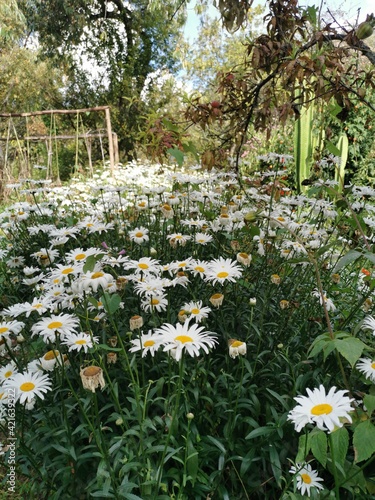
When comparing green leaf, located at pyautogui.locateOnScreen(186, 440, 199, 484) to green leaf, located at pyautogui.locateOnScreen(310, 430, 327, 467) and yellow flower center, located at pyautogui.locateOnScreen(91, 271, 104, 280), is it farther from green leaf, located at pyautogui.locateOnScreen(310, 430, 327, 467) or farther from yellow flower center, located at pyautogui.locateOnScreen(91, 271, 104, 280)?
yellow flower center, located at pyautogui.locateOnScreen(91, 271, 104, 280)

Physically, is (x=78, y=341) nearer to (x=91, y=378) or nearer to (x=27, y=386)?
(x=27, y=386)

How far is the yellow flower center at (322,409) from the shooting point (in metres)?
0.77

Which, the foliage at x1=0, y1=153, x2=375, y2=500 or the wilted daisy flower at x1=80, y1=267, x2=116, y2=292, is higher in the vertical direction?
the wilted daisy flower at x1=80, y1=267, x2=116, y2=292

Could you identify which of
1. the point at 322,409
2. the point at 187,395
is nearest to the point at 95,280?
the point at 187,395

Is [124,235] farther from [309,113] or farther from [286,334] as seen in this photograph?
[309,113]

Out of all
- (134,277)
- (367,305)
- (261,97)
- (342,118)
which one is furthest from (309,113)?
(134,277)

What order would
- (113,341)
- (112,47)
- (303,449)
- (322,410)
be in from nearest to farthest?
(322,410)
(303,449)
(113,341)
(112,47)

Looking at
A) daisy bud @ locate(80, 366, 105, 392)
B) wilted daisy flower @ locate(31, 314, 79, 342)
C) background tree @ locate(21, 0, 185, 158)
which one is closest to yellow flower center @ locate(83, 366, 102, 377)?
daisy bud @ locate(80, 366, 105, 392)

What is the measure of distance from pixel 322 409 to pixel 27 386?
796mm

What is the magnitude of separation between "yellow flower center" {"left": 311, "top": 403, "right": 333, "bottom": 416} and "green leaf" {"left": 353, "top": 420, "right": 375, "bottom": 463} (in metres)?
0.14

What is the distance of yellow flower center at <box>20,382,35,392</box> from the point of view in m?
1.13

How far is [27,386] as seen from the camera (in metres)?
1.14

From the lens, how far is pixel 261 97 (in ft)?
7.91

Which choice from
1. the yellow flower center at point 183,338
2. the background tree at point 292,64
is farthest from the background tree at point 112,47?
the yellow flower center at point 183,338
